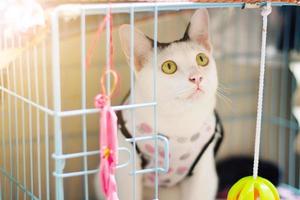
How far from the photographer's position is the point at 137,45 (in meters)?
1.20

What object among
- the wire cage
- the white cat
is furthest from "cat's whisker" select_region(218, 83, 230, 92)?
the white cat

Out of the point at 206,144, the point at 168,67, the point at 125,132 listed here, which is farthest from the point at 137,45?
the point at 206,144

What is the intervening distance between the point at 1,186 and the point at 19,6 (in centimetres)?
51

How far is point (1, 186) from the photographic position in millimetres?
1350

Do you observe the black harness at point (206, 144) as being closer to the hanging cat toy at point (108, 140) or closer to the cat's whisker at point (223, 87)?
the cat's whisker at point (223, 87)

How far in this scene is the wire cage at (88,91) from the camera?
3.33ft

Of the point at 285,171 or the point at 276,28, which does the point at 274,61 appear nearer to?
the point at 276,28

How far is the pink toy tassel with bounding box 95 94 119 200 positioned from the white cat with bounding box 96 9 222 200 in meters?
0.28

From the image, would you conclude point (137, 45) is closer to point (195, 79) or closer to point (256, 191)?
point (195, 79)

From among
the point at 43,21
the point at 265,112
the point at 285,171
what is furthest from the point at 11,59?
the point at 285,171

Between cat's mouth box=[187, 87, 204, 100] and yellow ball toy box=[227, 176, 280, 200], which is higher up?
cat's mouth box=[187, 87, 204, 100]

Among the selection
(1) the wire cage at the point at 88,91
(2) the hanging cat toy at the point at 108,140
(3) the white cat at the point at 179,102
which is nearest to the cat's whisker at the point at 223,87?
(1) the wire cage at the point at 88,91

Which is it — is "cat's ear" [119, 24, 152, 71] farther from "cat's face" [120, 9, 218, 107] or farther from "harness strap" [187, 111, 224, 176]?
"harness strap" [187, 111, 224, 176]

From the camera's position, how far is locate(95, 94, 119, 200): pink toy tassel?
3.01 feet
